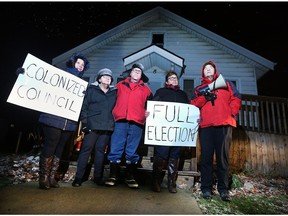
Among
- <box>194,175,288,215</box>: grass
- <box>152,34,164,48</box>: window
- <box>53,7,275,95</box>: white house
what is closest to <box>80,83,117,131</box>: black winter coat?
<box>194,175,288,215</box>: grass

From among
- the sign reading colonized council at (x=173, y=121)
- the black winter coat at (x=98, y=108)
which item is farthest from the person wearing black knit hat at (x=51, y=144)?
the sign reading colonized council at (x=173, y=121)

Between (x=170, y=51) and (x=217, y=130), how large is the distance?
7.27 metres

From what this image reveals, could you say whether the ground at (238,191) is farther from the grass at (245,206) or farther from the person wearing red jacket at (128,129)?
the person wearing red jacket at (128,129)

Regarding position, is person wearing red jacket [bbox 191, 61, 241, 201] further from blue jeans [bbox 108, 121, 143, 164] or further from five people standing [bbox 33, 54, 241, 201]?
blue jeans [bbox 108, 121, 143, 164]

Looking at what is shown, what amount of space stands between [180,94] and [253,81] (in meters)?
7.43

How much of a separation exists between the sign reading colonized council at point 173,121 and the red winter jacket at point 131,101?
153 millimetres

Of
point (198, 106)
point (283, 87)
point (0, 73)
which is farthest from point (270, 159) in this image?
point (0, 73)

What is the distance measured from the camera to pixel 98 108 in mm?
3580

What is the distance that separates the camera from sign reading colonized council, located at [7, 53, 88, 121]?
310 cm

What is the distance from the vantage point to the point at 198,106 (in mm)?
3693

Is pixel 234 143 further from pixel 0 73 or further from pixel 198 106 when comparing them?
pixel 0 73

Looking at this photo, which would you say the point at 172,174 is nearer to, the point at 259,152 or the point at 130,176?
the point at 130,176

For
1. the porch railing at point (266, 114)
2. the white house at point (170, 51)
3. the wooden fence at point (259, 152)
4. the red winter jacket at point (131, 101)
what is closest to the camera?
the red winter jacket at point (131, 101)

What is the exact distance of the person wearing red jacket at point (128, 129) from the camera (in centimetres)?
348
